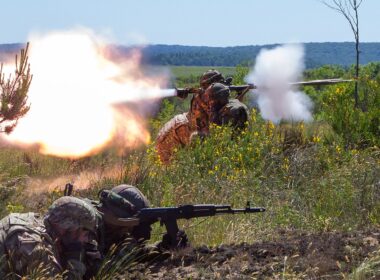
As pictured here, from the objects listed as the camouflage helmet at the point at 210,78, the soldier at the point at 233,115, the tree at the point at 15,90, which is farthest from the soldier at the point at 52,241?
the camouflage helmet at the point at 210,78

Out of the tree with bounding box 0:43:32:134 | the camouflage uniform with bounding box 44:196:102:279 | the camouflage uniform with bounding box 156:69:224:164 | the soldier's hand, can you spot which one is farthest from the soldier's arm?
the camouflage uniform with bounding box 156:69:224:164

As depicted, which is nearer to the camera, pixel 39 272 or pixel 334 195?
pixel 39 272

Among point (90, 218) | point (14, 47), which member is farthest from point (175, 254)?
point (14, 47)

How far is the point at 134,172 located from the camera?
1159 cm

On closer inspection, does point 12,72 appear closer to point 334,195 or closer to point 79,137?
point 79,137

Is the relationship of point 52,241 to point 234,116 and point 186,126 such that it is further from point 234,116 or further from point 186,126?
point 186,126

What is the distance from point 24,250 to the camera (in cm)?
616

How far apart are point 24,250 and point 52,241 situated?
27cm

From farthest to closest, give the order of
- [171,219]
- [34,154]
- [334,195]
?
[34,154] → [334,195] → [171,219]

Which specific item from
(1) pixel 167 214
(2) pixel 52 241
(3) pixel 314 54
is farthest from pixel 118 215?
(3) pixel 314 54

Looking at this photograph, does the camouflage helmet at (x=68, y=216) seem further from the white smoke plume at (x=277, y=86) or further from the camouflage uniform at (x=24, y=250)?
the white smoke plume at (x=277, y=86)

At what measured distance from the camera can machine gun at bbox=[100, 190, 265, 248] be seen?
23.7 ft

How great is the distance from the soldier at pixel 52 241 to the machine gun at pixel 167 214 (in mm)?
501

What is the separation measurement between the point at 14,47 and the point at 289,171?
168 inches
